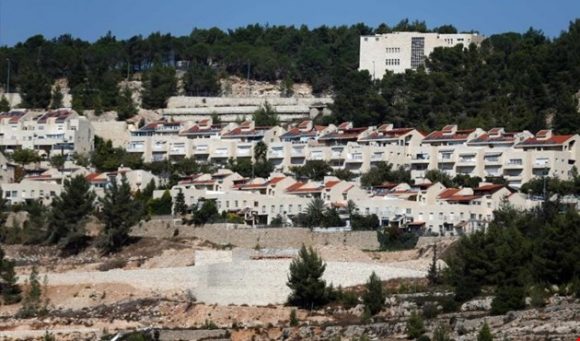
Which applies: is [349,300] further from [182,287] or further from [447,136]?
[447,136]

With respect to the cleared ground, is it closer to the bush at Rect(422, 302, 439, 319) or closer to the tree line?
the bush at Rect(422, 302, 439, 319)

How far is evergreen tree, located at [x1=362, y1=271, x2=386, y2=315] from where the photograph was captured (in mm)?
63969

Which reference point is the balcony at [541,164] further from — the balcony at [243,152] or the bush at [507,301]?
the bush at [507,301]

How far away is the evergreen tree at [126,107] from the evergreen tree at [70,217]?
19.3 metres

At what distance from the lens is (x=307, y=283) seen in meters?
65.9

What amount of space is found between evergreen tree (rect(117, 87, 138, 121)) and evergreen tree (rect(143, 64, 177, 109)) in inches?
34.6

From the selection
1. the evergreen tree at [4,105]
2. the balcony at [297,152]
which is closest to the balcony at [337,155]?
the balcony at [297,152]

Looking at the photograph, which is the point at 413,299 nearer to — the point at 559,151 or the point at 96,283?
the point at 96,283

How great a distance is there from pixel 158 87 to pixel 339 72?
8448 mm

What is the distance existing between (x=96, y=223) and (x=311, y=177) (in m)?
10.6

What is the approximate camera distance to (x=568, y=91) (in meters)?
92.2

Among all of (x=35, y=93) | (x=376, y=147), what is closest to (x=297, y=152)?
(x=376, y=147)

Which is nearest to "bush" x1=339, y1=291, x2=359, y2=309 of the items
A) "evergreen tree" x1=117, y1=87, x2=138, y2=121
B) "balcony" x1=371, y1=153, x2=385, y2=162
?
"balcony" x1=371, y1=153, x2=385, y2=162

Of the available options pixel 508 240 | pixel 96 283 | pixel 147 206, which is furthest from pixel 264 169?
pixel 508 240
